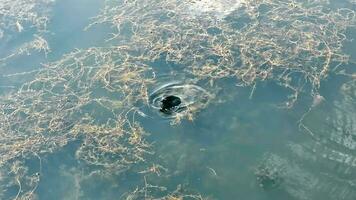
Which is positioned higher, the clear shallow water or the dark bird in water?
the dark bird in water

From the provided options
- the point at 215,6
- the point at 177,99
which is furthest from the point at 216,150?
the point at 215,6

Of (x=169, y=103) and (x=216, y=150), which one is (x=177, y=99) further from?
(x=216, y=150)

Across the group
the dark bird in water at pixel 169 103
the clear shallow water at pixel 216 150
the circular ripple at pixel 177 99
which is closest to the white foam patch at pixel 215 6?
the clear shallow water at pixel 216 150

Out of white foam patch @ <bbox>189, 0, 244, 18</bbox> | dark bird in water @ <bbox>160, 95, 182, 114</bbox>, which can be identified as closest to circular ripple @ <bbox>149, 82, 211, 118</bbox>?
dark bird in water @ <bbox>160, 95, 182, 114</bbox>

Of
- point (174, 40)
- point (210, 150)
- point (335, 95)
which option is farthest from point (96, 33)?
point (335, 95)

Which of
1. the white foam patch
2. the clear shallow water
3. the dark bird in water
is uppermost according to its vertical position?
the white foam patch

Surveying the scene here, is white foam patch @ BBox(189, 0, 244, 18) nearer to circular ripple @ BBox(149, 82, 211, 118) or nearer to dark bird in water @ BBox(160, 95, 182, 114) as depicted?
circular ripple @ BBox(149, 82, 211, 118)
